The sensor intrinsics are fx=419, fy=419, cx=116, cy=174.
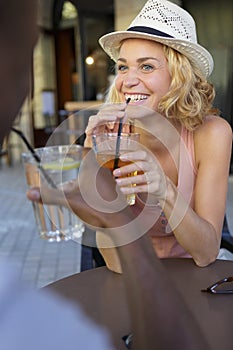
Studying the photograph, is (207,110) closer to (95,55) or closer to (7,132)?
(7,132)

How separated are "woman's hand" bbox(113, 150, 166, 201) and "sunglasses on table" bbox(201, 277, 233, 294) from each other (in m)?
0.28

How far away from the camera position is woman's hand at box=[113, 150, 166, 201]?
1.05 m

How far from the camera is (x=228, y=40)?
197 inches

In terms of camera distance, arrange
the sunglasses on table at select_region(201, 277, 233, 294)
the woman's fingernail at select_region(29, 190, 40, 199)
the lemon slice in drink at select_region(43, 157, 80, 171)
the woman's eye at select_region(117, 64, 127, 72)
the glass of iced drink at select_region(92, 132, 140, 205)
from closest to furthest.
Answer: the woman's fingernail at select_region(29, 190, 40, 199) < the glass of iced drink at select_region(92, 132, 140, 205) < the sunglasses on table at select_region(201, 277, 233, 294) < the woman's eye at select_region(117, 64, 127, 72) < the lemon slice in drink at select_region(43, 157, 80, 171)

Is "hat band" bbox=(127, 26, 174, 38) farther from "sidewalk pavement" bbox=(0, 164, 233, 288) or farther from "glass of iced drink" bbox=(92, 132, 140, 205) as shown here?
"sidewalk pavement" bbox=(0, 164, 233, 288)

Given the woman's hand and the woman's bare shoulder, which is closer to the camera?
the woman's hand

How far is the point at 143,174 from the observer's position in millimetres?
1128

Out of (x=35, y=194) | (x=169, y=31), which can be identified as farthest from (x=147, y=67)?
(x=35, y=194)

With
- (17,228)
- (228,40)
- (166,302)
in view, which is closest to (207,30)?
(228,40)

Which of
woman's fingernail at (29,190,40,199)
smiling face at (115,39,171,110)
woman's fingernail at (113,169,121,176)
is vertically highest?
smiling face at (115,39,171,110)

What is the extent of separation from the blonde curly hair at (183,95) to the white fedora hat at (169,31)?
3 centimetres

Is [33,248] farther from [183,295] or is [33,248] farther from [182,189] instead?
[183,295]

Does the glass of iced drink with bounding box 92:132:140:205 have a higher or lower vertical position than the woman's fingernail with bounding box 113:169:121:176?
higher

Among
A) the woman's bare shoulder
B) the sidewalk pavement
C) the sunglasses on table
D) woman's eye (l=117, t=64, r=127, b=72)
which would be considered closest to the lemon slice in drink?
the sidewalk pavement
